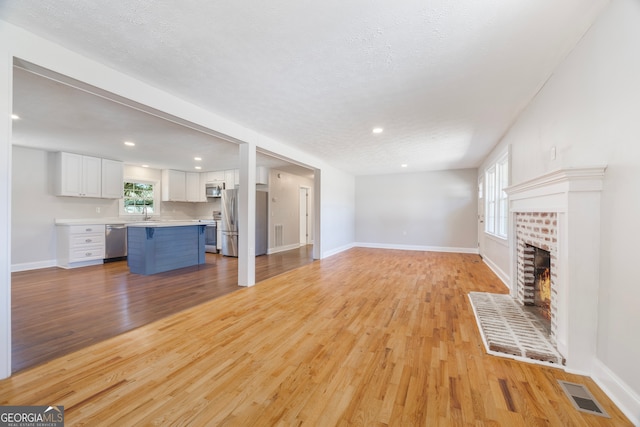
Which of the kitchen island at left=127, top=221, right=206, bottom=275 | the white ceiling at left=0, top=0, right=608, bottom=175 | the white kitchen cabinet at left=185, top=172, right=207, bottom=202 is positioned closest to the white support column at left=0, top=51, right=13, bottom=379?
the white ceiling at left=0, top=0, right=608, bottom=175

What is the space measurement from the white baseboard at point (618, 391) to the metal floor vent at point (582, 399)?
0.33 ft

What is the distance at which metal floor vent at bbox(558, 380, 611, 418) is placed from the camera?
1.45 metres

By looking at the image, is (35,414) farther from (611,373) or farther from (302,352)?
(611,373)

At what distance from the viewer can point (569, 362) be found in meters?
1.82

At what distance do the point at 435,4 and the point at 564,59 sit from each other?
4.95ft

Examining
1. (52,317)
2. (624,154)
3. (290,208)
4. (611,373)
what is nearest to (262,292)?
(52,317)

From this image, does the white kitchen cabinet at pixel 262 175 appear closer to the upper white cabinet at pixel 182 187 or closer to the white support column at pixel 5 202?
the upper white cabinet at pixel 182 187

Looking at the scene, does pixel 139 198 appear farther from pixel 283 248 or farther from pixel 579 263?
pixel 579 263

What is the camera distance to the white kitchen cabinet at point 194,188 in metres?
7.70

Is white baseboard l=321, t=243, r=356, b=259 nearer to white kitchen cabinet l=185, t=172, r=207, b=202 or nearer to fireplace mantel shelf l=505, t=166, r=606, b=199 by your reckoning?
white kitchen cabinet l=185, t=172, r=207, b=202

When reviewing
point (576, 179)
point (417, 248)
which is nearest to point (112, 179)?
point (576, 179)

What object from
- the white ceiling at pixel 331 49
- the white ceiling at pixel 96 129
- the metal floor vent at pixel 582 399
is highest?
the white ceiling at pixel 331 49

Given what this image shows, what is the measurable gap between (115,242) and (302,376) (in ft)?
20.2

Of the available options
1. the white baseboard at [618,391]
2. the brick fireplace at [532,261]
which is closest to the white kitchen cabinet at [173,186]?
the brick fireplace at [532,261]
